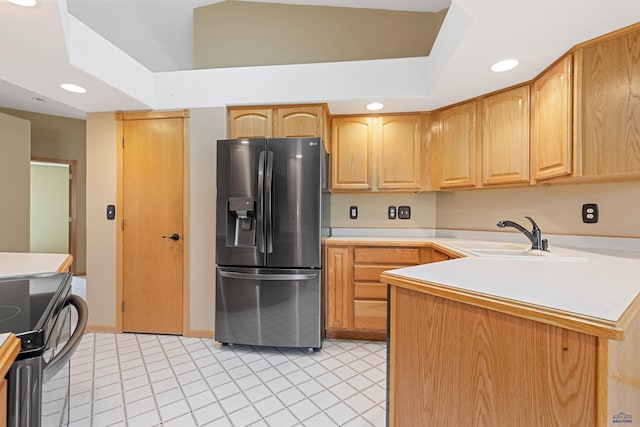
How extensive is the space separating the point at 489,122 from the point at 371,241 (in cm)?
130

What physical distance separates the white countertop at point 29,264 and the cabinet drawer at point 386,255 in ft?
6.15

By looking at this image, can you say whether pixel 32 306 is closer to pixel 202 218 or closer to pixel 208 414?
pixel 208 414

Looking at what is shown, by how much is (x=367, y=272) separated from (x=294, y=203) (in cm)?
86

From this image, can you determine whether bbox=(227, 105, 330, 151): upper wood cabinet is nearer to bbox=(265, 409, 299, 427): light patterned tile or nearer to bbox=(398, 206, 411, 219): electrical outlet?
bbox=(398, 206, 411, 219): electrical outlet

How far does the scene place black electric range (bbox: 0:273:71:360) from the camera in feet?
1.96

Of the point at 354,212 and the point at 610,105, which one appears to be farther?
the point at 354,212

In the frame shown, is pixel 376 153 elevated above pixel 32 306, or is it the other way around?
pixel 376 153

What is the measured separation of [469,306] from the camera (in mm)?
854

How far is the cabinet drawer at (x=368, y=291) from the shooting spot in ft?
7.79

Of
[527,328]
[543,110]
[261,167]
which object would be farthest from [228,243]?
[543,110]

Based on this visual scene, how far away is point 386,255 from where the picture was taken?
94.0 inches

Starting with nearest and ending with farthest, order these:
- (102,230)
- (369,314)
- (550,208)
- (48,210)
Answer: (550,208) → (369,314) → (102,230) → (48,210)

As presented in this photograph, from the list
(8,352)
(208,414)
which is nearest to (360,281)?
(208,414)

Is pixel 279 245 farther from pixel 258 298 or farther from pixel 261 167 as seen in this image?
pixel 261 167
